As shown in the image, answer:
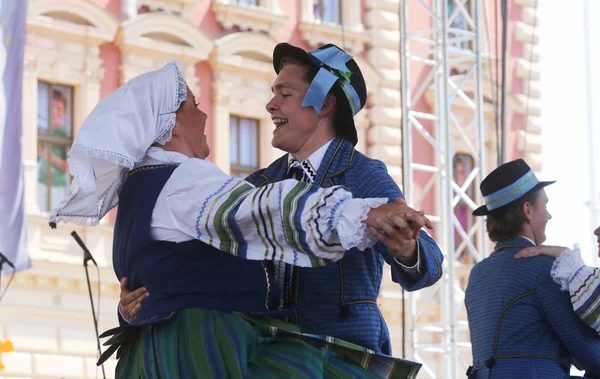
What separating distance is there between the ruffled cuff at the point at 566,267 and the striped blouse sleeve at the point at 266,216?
1447 mm

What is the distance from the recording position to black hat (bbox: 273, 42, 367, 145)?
13.4ft

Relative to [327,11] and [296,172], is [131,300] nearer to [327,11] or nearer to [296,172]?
[296,172]

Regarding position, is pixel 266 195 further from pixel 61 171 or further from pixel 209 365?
pixel 61 171

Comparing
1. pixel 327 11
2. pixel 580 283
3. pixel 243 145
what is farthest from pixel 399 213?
pixel 327 11

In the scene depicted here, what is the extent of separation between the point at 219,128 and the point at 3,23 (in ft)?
23.5

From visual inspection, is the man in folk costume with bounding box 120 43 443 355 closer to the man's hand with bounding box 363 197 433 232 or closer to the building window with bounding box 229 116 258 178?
the man's hand with bounding box 363 197 433 232

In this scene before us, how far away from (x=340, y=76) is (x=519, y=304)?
48.4 inches

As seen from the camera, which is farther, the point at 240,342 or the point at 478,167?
the point at 478,167

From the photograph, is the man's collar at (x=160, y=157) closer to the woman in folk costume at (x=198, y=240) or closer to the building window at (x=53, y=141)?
the woman in folk costume at (x=198, y=240)

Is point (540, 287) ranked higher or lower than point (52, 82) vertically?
lower

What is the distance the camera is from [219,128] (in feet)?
51.7

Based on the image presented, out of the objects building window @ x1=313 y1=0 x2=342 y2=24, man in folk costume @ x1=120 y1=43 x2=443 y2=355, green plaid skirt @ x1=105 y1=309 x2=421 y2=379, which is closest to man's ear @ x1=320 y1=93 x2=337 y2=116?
man in folk costume @ x1=120 y1=43 x2=443 y2=355

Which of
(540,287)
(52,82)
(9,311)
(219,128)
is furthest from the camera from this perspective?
(219,128)

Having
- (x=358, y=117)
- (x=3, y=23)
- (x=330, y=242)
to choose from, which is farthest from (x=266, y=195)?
(x=358, y=117)
